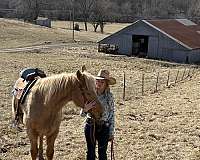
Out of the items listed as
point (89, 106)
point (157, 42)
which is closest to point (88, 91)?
point (89, 106)

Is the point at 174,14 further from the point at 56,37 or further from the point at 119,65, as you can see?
the point at 119,65

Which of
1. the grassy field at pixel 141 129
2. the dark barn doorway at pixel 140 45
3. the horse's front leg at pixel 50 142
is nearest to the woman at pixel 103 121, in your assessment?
the horse's front leg at pixel 50 142

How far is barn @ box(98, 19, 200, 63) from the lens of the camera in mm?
34975

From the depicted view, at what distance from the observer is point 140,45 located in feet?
131

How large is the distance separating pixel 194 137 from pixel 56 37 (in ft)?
146

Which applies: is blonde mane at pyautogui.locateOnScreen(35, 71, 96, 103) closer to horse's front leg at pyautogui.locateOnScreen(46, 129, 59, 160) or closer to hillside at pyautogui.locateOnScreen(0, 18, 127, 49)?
horse's front leg at pyautogui.locateOnScreen(46, 129, 59, 160)

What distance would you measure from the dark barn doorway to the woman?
31.6 metres

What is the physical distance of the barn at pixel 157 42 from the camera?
3497 cm

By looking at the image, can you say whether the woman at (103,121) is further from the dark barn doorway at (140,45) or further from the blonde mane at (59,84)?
the dark barn doorway at (140,45)

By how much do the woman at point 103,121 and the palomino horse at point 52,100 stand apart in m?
0.35

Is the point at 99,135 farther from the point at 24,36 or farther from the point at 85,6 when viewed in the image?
the point at 85,6

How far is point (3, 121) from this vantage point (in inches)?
399

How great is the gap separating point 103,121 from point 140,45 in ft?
113

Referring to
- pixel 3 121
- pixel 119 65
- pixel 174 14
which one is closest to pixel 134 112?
pixel 3 121
